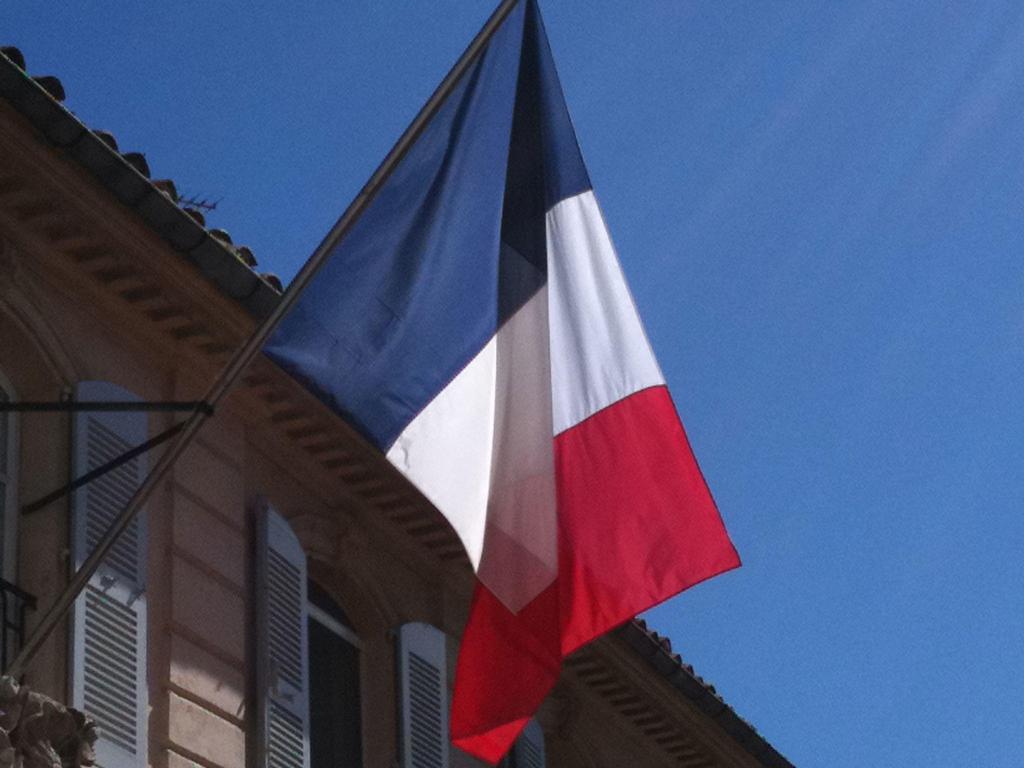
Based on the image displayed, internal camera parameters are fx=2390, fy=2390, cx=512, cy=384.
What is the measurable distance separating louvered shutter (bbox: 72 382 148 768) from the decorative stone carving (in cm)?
51

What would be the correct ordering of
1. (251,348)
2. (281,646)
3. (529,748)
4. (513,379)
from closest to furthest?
(251,348), (513,379), (281,646), (529,748)

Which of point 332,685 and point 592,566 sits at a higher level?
point 332,685

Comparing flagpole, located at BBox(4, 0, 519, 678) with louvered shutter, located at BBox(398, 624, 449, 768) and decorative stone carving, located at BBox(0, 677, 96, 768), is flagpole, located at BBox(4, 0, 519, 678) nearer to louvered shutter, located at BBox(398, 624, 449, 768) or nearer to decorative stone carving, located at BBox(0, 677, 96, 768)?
decorative stone carving, located at BBox(0, 677, 96, 768)

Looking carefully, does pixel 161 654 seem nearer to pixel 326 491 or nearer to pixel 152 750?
pixel 152 750

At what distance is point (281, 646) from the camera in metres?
13.4

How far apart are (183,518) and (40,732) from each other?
8.29 feet

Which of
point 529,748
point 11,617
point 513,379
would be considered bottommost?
point 11,617

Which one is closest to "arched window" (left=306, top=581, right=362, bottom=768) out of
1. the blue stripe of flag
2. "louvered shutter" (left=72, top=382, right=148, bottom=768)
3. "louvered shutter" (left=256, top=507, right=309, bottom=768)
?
"louvered shutter" (left=256, top=507, right=309, bottom=768)

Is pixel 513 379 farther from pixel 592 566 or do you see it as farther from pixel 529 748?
pixel 529 748

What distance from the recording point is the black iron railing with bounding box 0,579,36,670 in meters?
11.3

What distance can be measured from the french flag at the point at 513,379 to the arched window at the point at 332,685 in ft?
14.8

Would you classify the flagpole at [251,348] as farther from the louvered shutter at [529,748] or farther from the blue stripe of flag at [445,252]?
the louvered shutter at [529,748]

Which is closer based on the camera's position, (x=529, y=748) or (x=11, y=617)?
(x=11, y=617)

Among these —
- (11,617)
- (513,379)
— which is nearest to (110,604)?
(11,617)
